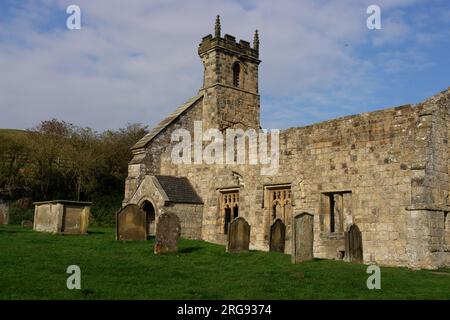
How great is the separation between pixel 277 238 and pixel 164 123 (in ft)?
35.7

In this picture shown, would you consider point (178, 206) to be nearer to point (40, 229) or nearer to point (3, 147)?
point (40, 229)

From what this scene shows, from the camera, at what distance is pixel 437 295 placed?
7.56 metres

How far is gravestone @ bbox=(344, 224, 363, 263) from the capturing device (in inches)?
486

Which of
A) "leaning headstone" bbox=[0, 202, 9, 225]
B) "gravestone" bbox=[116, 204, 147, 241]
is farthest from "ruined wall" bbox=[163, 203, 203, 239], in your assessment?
"leaning headstone" bbox=[0, 202, 9, 225]

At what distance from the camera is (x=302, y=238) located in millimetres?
11453

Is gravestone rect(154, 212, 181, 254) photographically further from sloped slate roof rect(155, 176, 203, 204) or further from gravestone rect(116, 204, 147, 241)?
sloped slate roof rect(155, 176, 203, 204)

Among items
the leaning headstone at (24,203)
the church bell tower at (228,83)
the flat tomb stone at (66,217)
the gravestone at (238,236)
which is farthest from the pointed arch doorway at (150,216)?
the leaning headstone at (24,203)

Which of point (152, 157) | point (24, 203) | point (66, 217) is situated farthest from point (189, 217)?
point (24, 203)

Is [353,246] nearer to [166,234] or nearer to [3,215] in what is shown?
[166,234]

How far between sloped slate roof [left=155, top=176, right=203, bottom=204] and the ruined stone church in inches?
2.3

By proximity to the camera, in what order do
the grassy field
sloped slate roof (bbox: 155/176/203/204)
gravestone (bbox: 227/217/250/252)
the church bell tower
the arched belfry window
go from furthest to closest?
1. the arched belfry window
2. the church bell tower
3. sloped slate roof (bbox: 155/176/203/204)
4. gravestone (bbox: 227/217/250/252)
5. the grassy field

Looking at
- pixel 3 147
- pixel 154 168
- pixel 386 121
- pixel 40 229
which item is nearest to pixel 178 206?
pixel 154 168

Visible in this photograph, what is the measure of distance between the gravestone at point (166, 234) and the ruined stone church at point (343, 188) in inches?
127
